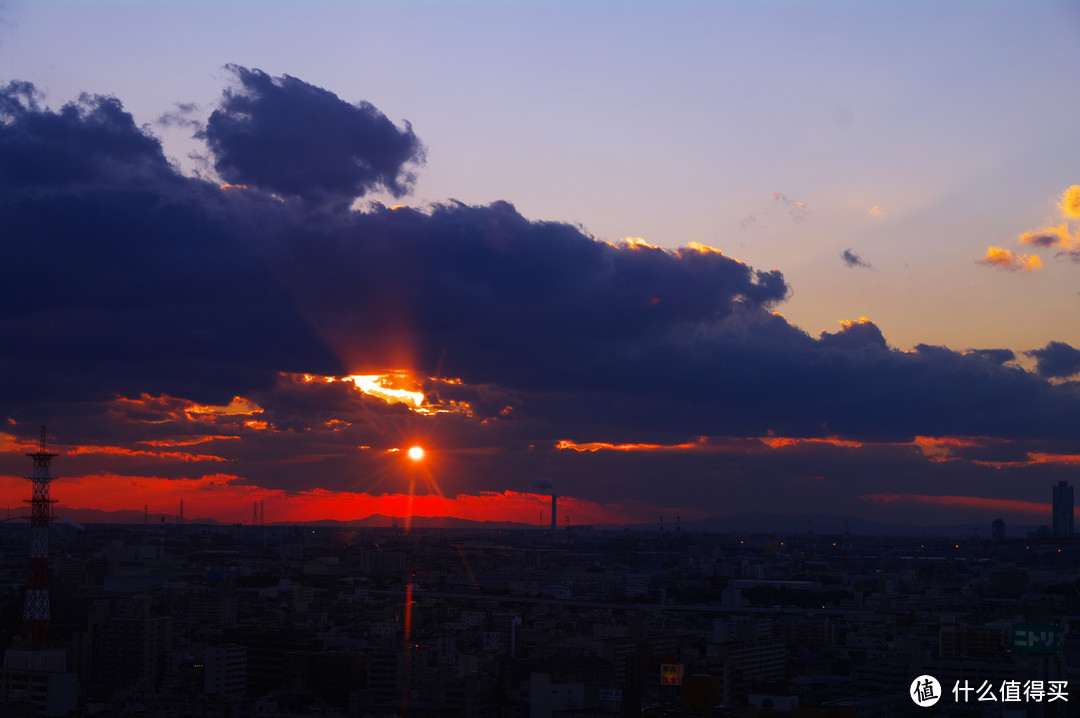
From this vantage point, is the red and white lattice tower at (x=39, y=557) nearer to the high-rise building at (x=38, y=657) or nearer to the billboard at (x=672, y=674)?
the high-rise building at (x=38, y=657)

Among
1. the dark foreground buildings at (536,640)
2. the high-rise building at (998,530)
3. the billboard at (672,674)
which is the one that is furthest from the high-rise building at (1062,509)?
the billboard at (672,674)

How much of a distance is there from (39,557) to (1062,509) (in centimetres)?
12090

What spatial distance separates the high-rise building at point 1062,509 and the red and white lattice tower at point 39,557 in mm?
116562

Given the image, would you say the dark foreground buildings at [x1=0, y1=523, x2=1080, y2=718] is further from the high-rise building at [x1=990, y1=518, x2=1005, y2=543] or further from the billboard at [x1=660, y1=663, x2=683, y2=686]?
the high-rise building at [x1=990, y1=518, x2=1005, y2=543]

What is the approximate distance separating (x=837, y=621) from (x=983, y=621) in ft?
27.0

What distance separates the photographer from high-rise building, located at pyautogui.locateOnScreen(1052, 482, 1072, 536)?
124m

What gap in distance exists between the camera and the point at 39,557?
26375mm

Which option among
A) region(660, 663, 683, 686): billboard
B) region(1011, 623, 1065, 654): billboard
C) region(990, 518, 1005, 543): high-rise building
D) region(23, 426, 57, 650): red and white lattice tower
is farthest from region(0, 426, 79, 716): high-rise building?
region(990, 518, 1005, 543): high-rise building

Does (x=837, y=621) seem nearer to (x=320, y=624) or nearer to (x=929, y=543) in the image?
(x=320, y=624)

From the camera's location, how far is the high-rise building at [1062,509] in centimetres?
12412

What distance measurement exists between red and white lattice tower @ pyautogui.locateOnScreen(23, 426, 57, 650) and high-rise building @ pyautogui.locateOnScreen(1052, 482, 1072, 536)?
4589 inches

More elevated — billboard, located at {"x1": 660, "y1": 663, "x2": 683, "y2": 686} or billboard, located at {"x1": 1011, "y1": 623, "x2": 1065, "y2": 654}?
billboard, located at {"x1": 1011, "y1": 623, "x2": 1065, "y2": 654}

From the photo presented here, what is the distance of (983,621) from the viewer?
141 ft

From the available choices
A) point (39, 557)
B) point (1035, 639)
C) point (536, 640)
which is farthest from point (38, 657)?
point (1035, 639)
